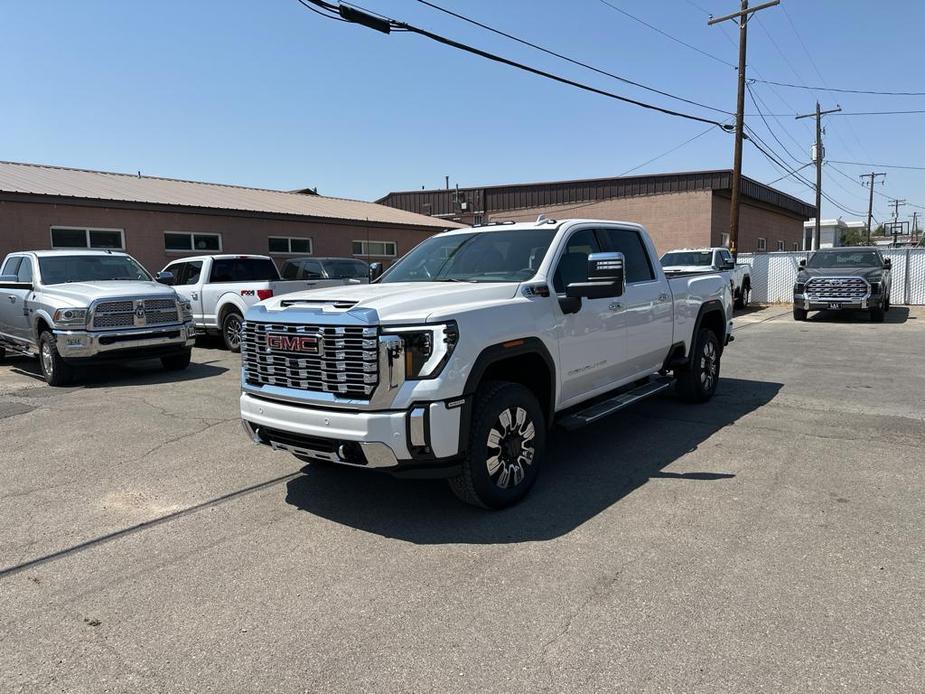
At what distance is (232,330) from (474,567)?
9.94 meters

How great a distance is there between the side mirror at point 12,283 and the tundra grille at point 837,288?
17404 mm

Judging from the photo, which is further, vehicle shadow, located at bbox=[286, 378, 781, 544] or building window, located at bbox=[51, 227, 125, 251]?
building window, located at bbox=[51, 227, 125, 251]

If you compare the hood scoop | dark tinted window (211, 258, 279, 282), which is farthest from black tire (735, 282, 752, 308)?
the hood scoop

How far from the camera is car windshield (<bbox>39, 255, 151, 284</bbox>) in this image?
1023 cm

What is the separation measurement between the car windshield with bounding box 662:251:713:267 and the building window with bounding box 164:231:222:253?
44.1ft

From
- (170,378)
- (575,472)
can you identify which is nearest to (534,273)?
(575,472)

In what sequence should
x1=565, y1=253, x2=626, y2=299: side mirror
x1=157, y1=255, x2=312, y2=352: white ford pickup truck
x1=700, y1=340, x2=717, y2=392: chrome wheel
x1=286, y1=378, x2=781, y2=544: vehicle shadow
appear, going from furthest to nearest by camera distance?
1. x1=157, y1=255, x2=312, y2=352: white ford pickup truck
2. x1=700, y1=340, x2=717, y2=392: chrome wheel
3. x1=565, y1=253, x2=626, y2=299: side mirror
4. x1=286, y1=378, x2=781, y2=544: vehicle shadow

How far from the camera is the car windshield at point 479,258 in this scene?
5148mm

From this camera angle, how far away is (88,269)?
10.5 m

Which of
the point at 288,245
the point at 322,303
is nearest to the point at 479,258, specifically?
the point at 322,303

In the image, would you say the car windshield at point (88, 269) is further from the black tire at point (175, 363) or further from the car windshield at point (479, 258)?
the car windshield at point (479, 258)

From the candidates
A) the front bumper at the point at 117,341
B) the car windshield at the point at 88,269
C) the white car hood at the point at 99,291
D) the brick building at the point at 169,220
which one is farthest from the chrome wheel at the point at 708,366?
the brick building at the point at 169,220

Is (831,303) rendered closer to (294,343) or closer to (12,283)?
(294,343)

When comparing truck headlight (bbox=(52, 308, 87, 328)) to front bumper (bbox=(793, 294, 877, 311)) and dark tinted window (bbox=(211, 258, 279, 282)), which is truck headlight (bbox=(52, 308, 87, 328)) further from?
front bumper (bbox=(793, 294, 877, 311))
